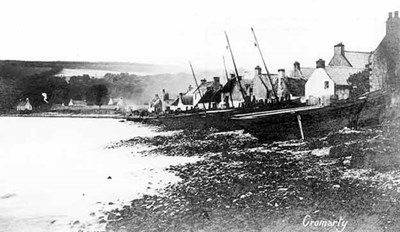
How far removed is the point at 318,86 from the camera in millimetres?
2748

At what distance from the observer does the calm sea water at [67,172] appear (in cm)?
254

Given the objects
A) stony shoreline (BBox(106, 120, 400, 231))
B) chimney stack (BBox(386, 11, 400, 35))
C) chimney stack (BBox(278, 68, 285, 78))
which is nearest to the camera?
stony shoreline (BBox(106, 120, 400, 231))

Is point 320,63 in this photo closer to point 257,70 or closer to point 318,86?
point 318,86

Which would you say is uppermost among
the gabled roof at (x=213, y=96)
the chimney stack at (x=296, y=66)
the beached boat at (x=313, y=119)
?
the chimney stack at (x=296, y=66)

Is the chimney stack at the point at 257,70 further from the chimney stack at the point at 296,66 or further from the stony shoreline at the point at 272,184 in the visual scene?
the stony shoreline at the point at 272,184

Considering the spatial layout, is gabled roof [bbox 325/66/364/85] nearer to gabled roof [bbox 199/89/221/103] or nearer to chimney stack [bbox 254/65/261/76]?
chimney stack [bbox 254/65/261/76]

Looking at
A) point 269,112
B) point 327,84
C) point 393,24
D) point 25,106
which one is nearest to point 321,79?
point 327,84

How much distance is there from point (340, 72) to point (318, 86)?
0.52 feet

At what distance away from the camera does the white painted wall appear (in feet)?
8.90

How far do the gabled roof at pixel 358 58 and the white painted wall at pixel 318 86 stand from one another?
7.0 inches

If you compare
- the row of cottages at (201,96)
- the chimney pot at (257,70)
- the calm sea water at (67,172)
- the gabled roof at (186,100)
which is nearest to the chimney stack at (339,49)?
the chimney pot at (257,70)

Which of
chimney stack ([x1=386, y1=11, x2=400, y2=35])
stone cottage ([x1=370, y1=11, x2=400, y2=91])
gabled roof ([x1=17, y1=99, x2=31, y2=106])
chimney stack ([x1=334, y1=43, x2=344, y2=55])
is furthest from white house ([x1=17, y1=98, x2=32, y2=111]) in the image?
chimney stack ([x1=386, y1=11, x2=400, y2=35])

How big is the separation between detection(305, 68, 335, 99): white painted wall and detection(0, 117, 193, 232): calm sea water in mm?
938

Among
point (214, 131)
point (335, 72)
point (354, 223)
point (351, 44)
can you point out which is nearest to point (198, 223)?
point (214, 131)
